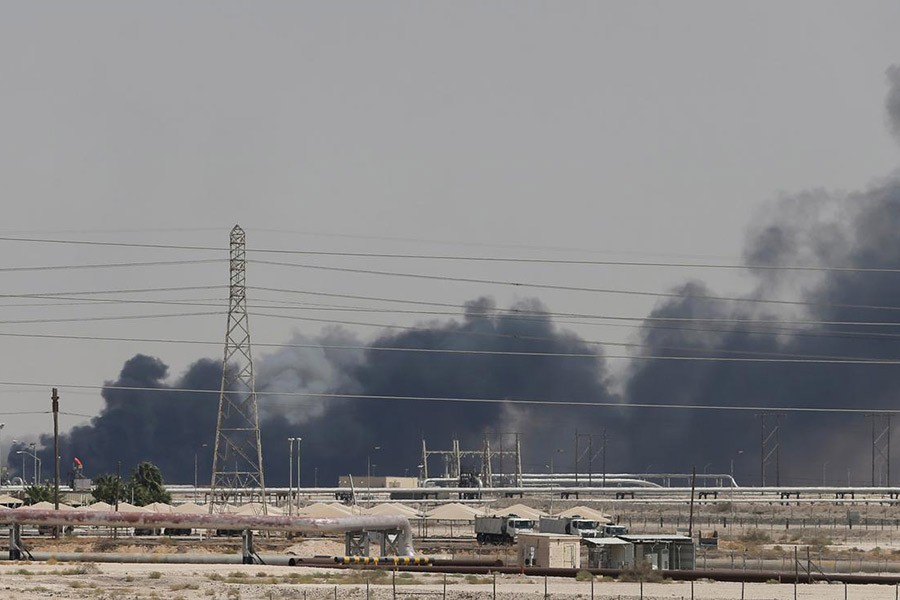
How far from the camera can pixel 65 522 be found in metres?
104

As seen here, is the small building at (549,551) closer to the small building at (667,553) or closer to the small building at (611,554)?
the small building at (611,554)

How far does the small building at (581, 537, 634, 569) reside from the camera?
89.6 metres

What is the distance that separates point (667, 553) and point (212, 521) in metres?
30.3

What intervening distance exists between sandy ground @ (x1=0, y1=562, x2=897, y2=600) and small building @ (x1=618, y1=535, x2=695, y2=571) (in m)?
7.21

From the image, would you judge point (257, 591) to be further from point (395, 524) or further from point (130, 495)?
point (130, 495)

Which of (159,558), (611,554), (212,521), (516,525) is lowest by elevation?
Answer: (516,525)

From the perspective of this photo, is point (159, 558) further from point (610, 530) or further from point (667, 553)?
point (610, 530)

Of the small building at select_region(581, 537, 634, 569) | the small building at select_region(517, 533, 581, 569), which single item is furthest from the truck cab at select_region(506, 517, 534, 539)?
the small building at select_region(581, 537, 634, 569)

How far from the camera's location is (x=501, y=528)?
12912 centimetres

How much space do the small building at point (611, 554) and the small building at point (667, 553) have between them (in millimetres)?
565

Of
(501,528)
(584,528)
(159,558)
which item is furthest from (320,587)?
(501,528)

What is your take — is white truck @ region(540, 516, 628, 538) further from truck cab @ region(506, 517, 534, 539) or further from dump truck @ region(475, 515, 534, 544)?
truck cab @ region(506, 517, 534, 539)

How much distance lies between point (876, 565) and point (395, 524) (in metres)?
31.3

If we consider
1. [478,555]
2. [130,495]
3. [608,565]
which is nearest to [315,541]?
[478,555]
